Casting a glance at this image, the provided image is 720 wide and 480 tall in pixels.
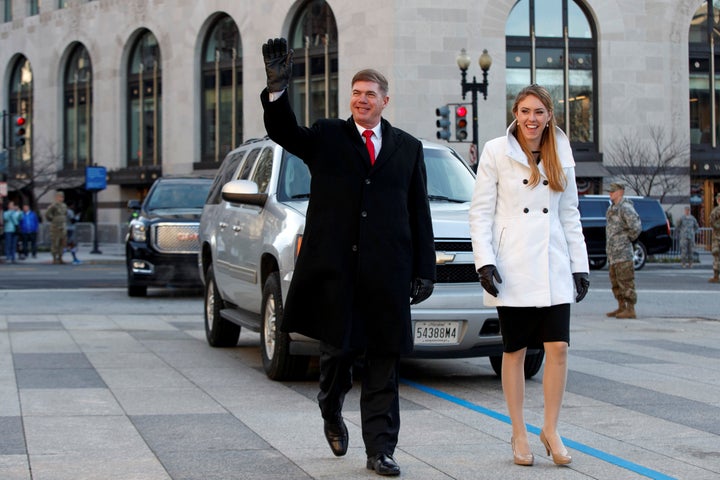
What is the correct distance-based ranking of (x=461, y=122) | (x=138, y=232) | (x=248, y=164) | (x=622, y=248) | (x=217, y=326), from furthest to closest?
1. (x=461, y=122)
2. (x=138, y=232)
3. (x=622, y=248)
4. (x=217, y=326)
5. (x=248, y=164)

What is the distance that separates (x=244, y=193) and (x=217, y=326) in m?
2.52

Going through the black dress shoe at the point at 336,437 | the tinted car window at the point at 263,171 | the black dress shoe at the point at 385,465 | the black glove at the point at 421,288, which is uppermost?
the tinted car window at the point at 263,171

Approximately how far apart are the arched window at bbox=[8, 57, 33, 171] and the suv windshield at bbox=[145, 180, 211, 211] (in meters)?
45.5

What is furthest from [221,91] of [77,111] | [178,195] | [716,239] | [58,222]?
[178,195]

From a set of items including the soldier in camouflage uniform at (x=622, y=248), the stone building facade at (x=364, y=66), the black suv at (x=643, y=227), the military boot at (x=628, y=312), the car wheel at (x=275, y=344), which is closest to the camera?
the car wheel at (x=275, y=344)

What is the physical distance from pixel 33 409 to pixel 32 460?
5.64ft

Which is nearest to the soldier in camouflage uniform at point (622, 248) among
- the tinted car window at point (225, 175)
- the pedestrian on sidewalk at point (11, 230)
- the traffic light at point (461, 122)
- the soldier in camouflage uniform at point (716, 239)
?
the tinted car window at point (225, 175)

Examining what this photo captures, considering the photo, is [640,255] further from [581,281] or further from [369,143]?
[369,143]

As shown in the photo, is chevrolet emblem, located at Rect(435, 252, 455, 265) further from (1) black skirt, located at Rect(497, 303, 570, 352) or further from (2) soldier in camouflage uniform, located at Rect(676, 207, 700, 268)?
(2) soldier in camouflage uniform, located at Rect(676, 207, 700, 268)

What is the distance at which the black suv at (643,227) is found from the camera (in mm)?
31438

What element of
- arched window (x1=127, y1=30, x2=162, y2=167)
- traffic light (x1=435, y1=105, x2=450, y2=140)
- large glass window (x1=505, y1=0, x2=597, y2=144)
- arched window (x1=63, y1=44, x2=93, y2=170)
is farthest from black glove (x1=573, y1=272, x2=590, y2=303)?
arched window (x1=63, y1=44, x2=93, y2=170)

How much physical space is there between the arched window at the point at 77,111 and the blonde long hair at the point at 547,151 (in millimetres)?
56089

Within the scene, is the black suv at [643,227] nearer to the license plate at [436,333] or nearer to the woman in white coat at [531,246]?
the license plate at [436,333]

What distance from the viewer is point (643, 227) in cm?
3144
